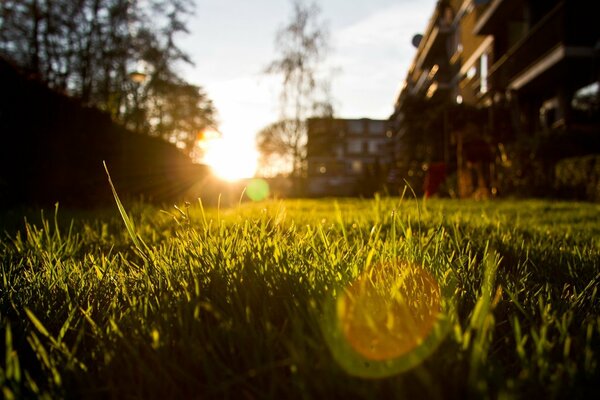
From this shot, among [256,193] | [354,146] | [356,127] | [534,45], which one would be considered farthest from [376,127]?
[256,193]

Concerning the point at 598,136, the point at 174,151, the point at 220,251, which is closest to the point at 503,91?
the point at 598,136

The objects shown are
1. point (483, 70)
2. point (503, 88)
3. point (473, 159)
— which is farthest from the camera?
point (483, 70)

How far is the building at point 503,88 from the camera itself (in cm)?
1126

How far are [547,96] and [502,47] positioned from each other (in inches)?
189

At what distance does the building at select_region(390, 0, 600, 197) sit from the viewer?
36.9 feet

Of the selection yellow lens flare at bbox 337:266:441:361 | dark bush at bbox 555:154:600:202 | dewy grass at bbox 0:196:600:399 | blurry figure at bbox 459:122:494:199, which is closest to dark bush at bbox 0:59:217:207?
dewy grass at bbox 0:196:600:399

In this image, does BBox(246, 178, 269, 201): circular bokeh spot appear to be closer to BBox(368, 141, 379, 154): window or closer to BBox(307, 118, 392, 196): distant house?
BBox(307, 118, 392, 196): distant house

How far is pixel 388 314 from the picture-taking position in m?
1.01

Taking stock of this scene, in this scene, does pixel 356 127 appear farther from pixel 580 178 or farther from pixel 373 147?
pixel 580 178

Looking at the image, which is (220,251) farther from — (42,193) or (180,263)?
(42,193)

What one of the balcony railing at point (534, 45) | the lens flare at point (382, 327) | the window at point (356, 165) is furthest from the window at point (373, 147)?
the lens flare at point (382, 327)

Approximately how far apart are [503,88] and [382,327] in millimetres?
20304

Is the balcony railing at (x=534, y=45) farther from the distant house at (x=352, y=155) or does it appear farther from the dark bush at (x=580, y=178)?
the distant house at (x=352, y=155)

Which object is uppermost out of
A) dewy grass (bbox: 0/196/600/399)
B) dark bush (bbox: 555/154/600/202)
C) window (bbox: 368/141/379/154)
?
window (bbox: 368/141/379/154)
